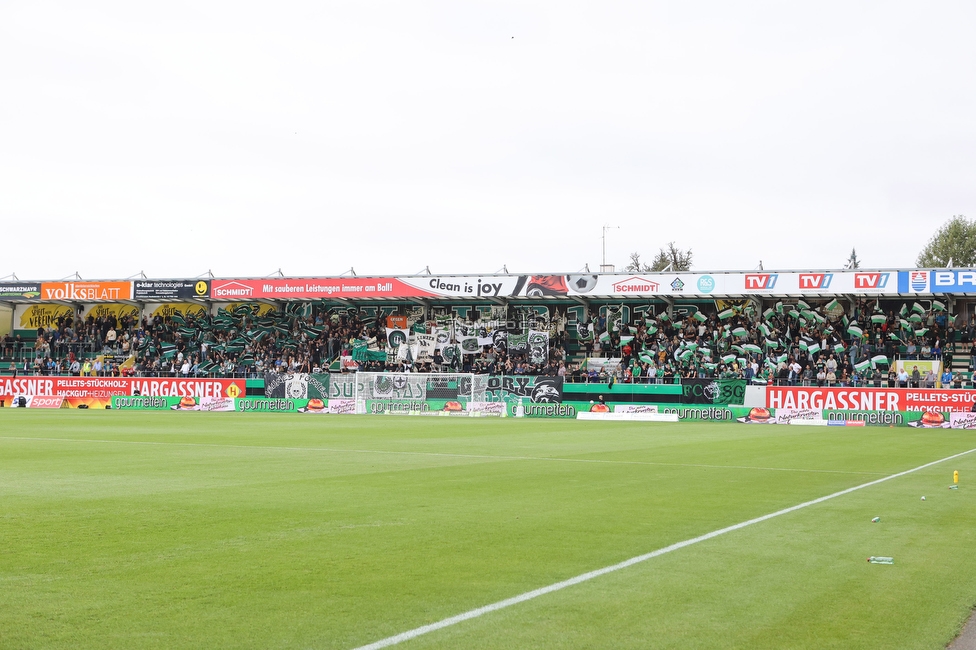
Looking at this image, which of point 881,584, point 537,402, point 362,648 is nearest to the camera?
point 362,648

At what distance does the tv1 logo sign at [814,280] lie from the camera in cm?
5203

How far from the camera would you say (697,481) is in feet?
57.3

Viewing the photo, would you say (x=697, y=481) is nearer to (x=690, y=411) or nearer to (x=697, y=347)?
(x=690, y=411)

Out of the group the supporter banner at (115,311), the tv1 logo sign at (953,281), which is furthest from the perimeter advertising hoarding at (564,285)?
the supporter banner at (115,311)

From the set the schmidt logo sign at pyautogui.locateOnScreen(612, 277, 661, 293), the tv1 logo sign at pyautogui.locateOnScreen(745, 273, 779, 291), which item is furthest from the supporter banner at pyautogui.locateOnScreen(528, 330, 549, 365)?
the tv1 logo sign at pyautogui.locateOnScreen(745, 273, 779, 291)

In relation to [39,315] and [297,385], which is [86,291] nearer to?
[39,315]

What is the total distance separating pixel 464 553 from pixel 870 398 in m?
40.2

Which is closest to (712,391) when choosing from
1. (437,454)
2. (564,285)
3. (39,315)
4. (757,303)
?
(757,303)

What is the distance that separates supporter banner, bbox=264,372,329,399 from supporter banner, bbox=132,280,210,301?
34.1 feet

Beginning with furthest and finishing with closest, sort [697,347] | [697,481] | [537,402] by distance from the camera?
[697,347]
[537,402]
[697,481]

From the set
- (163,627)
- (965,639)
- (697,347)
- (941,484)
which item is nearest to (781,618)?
(965,639)

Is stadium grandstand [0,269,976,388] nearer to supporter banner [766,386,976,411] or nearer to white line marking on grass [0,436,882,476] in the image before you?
supporter banner [766,386,976,411]

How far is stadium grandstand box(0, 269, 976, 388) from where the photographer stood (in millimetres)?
51938

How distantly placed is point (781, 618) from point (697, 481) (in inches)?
411
